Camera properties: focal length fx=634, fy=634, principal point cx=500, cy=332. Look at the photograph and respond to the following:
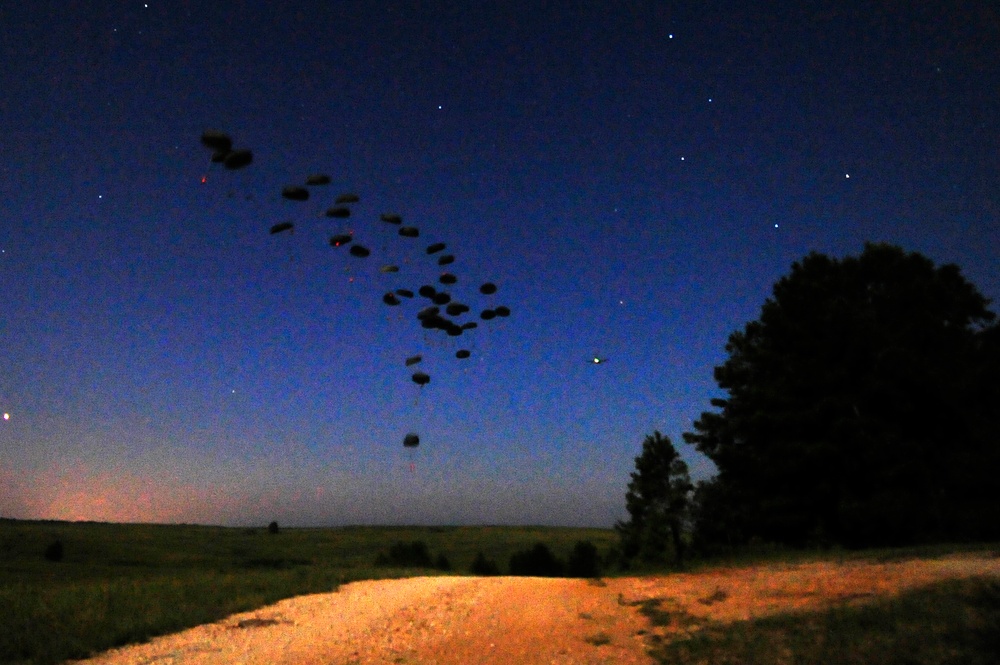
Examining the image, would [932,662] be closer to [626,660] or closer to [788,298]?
[626,660]

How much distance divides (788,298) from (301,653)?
28.3 meters

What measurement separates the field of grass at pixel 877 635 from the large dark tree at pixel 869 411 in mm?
16698

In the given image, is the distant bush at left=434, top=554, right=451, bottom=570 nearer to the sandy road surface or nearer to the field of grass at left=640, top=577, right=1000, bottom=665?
the sandy road surface

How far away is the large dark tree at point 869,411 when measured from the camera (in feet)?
83.5

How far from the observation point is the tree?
43.2 m

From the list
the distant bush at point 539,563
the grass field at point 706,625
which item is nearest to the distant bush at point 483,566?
the distant bush at point 539,563

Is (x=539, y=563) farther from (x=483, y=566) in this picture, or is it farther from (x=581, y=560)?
(x=483, y=566)

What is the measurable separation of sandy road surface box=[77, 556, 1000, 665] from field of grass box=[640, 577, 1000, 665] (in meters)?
0.85

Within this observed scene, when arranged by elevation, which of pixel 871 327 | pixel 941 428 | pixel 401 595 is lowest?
pixel 401 595

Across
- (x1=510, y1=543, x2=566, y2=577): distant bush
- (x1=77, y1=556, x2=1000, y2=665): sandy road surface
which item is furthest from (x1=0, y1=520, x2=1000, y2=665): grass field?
(x1=510, y1=543, x2=566, y2=577): distant bush

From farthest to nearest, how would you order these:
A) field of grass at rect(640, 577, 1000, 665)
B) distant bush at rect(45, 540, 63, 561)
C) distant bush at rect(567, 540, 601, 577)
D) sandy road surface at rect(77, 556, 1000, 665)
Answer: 1. distant bush at rect(567, 540, 601, 577)
2. distant bush at rect(45, 540, 63, 561)
3. sandy road surface at rect(77, 556, 1000, 665)
4. field of grass at rect(640, 577, 1000, 665)

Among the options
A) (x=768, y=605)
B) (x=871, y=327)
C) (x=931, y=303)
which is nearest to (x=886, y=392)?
(x=871, y=327)

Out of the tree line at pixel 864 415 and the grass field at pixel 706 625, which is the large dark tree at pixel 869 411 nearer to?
the tree line at pixel 864 415

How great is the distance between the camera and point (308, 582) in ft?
65.6
